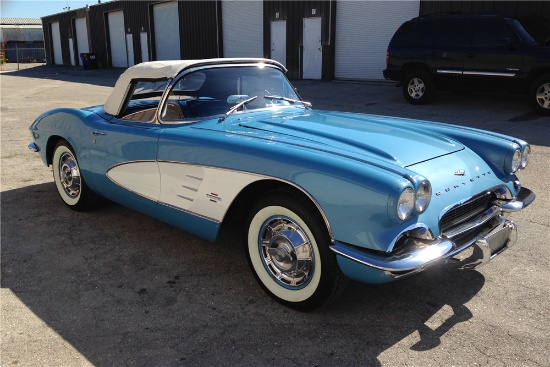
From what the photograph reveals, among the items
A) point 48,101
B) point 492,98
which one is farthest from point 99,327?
point 48,101

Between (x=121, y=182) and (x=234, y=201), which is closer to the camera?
(x=234, y=201)

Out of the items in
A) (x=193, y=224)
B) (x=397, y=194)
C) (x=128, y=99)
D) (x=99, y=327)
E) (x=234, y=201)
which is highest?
(x=128, y=99)

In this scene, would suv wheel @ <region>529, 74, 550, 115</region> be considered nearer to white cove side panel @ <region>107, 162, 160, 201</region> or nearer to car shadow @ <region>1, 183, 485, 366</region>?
car shadow @ <region>1, 183, 485, 366</region>

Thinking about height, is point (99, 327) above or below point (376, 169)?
below

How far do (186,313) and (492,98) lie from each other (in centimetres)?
1132

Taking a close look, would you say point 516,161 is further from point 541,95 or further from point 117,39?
point 117,39

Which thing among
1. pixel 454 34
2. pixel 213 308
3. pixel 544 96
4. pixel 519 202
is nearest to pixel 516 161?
pixel 519 202

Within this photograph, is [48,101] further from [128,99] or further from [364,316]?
[364,316]

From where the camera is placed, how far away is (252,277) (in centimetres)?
344

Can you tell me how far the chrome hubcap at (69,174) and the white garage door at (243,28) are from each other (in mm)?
16306

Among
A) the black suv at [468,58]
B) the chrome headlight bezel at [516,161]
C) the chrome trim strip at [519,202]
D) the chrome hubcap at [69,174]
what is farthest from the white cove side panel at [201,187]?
the black suv at [468,58]

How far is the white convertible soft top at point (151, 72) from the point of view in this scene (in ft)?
12.6

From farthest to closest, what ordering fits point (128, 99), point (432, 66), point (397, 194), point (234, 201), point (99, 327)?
point (432, 66) < point (128, 99) < point (234, 201) < point (99, 327) < point (397, 194)

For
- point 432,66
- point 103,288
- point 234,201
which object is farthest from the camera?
point 432,66
